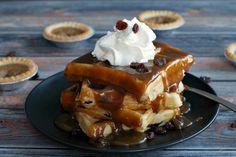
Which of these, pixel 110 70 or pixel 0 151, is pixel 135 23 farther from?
pixel 0 151

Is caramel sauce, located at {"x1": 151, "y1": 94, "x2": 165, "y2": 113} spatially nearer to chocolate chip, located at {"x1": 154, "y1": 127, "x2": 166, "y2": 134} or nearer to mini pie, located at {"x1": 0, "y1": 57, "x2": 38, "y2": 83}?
chocolate chip, located at {"x1": 154, "y1": 127, "x2": 166, "y2": 134}

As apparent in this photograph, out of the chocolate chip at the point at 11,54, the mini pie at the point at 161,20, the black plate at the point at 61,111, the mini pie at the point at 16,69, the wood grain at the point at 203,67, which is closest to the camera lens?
the black plate at the point at 61,111

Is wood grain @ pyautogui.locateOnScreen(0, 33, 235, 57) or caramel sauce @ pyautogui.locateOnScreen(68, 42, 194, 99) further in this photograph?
wood grain @ pyautogui.locateOnScreen(0, 33, 235, 57)

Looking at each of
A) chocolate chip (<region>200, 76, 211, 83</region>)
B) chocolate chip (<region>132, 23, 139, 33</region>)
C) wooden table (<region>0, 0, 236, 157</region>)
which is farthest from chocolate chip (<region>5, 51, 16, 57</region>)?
chocolate chip (<region>200, 76, 211, 83</region>)

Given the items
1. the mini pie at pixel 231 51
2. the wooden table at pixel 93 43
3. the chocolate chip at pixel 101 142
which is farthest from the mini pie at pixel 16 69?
the mini pie at pixel 231 51

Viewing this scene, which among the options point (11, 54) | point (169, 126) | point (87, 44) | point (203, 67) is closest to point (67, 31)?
point (87, 44)

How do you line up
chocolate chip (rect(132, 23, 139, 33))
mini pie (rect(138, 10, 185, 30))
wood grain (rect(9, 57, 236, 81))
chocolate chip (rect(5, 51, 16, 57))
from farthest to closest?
mini pie (rect(138, 10, 185, 30)), chocolate chip (rect(5, 51, 16, 57)), wood grain (rect(9, 57, 236, 81)), chocolate chip (rect(132, 23, 139, 33))

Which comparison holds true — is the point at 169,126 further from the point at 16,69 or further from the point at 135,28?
the point at 16,69

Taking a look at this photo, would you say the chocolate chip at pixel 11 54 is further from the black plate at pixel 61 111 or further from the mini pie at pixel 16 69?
the black plate at pixel 61 111

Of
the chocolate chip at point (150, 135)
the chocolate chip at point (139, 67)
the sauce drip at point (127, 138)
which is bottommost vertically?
the sauce drip at point (127, 138)
